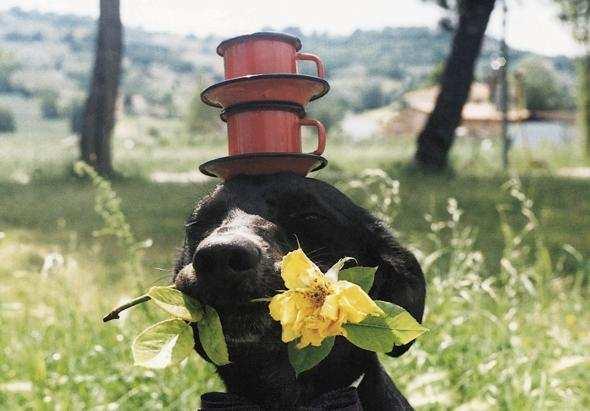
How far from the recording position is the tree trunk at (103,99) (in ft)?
29.3

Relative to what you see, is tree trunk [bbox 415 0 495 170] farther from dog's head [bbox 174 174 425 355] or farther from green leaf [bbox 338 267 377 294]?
green leaf [bbox 338 267 377 294]

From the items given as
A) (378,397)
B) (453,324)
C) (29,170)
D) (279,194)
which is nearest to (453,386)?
(453,324)

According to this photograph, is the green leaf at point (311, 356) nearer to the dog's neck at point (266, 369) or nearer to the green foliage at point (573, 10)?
the dog's neck at point (266, 369)

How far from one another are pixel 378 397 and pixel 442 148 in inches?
315

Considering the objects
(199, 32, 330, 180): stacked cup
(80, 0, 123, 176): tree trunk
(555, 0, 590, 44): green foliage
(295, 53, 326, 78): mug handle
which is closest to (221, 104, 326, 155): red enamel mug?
(199, 32, 330, 180): stacked cup

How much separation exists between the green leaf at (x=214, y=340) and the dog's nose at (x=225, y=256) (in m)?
0.10

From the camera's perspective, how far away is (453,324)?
3637 mm

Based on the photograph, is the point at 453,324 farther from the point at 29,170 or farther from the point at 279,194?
the point at 29,170

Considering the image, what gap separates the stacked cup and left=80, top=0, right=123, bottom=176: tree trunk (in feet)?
24.5

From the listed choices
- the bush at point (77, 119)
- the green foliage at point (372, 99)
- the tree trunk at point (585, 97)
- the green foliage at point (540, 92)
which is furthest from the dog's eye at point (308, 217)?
the green foliage at point (372, 99)

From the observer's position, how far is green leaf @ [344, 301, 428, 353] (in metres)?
1.41

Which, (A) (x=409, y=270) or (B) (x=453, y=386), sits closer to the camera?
(A) (x=409, y=270)

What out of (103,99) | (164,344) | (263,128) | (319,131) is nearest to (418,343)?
(319,131)

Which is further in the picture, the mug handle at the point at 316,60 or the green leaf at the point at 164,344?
the mug handle at the point at 316,60
